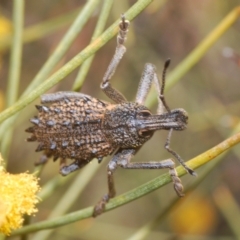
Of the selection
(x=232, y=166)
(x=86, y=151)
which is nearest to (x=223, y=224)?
(x=232, y=166)

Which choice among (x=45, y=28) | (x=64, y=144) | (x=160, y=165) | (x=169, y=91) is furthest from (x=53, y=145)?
(x=169, y=91)

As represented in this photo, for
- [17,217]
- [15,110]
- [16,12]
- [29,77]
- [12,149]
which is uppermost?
[29,77]

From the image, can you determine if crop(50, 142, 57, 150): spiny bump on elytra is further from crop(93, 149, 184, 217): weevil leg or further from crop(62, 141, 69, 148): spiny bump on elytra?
crop(93, 149, 184, 217): weevil leg

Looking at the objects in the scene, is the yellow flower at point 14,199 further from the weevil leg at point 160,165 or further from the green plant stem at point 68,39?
the weevil leg at point 160,165

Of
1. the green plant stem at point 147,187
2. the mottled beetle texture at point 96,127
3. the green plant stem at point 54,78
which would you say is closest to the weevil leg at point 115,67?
the mottled beetle texture at point 96,127

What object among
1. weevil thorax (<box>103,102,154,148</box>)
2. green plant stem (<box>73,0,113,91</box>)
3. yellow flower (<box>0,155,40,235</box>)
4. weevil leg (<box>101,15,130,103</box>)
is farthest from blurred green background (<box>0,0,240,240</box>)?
yellow flower (<box>0,155,40,235</box>)

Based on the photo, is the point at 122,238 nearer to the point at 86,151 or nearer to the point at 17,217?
the point at 86,151
